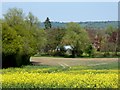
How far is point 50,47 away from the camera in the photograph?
142 ft

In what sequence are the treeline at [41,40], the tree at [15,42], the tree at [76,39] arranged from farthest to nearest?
1. the tree at [76,39]
2. the treeline at [41,40]
3. the tree at [15,42]

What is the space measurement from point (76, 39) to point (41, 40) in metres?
10.0

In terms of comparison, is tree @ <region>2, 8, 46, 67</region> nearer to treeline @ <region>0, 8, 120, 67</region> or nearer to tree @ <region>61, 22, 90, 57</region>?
treeline @ <region>0, 8, 120, 67</region>

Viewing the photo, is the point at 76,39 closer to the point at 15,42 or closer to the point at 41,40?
the point at 41,40

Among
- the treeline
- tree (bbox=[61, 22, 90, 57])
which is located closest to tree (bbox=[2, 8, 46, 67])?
the treeline

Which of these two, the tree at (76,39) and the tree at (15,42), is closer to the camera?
the tree at (15,42)

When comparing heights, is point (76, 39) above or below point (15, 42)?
above

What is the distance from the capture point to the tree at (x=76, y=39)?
1636 inches

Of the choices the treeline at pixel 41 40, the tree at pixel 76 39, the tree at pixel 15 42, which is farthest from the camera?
the tree at pixel 76 39

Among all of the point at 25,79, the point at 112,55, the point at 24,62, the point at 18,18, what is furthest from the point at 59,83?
the point at 112,55

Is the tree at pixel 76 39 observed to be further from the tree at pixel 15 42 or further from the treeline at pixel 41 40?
the tree at pixel 15 42

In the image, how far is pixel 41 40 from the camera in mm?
32594

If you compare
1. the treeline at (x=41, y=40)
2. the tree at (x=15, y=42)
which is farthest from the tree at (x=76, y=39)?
the tree at (x=15, y=42)

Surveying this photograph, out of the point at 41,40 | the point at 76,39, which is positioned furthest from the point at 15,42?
the point at 76,39
